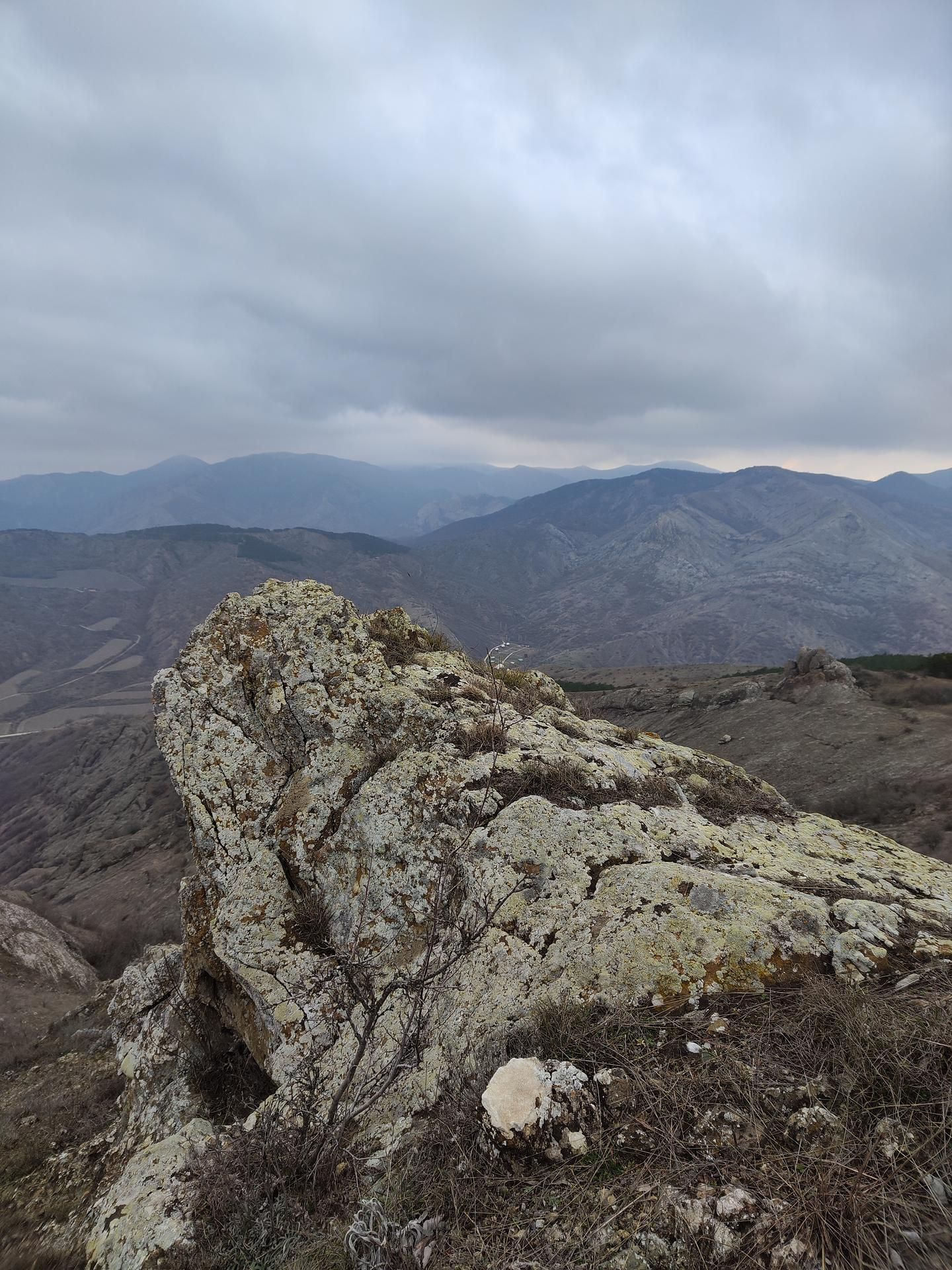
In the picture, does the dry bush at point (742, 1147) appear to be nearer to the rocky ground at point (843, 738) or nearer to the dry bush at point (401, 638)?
the dry bush at point (401, 638)

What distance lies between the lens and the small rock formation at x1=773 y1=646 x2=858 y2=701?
43.3m

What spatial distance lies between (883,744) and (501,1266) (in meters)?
37.1

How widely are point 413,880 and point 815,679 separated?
4923cm

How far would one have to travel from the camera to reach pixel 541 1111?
A: 3.44 metres

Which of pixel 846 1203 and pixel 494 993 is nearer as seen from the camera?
pixel 846 1203

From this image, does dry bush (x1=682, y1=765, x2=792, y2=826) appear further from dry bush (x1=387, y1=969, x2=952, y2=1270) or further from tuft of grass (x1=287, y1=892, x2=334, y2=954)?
tuft of grass (x1=287, y1=892, x2=334, y2=954)

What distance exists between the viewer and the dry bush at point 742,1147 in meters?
2.63

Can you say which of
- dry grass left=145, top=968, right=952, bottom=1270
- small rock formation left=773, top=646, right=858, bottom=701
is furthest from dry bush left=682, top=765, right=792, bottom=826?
small rock formation left=773, top=646, right=858, bottom=701

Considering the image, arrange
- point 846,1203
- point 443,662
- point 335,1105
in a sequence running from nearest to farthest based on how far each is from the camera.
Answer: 1. point 846,1203
2. point 335,1105
3. point 443,662

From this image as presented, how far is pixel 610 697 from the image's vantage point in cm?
7050

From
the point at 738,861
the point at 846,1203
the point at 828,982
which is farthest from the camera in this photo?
the point at 738,861

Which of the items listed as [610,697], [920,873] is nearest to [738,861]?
[920,873]

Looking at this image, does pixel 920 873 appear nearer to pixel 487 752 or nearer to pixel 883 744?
pixel 487 752

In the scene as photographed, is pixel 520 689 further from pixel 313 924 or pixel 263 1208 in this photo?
pixel 263 1208
